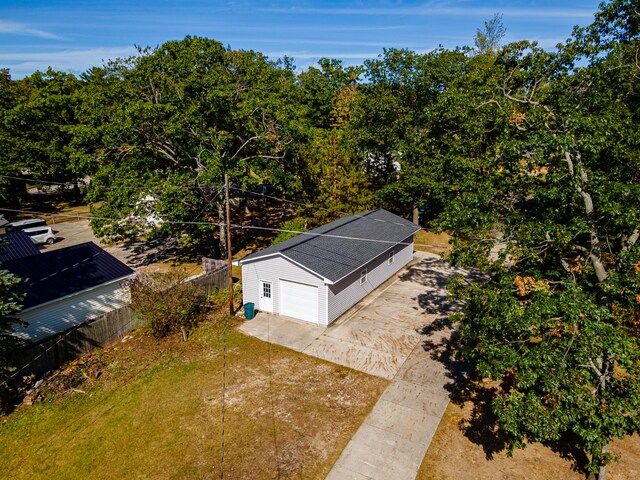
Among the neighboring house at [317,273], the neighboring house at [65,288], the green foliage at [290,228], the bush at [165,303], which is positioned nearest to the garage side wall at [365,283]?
the neighboring house at [317,273]

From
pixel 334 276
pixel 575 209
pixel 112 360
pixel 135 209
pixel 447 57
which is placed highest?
pixel 447 57

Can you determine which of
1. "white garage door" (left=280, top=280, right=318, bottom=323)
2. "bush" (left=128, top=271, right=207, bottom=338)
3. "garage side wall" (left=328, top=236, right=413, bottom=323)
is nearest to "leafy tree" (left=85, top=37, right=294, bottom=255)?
"bush" (left=128, top=271, right=207, bottom=338)

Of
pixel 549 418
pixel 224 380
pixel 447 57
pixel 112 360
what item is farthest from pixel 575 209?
pixel 447 57

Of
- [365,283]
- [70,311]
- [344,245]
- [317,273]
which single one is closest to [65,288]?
[70,311]

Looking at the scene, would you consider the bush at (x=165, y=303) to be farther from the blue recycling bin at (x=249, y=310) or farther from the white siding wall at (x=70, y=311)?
the blue recycling bin at (x=249, y=310)

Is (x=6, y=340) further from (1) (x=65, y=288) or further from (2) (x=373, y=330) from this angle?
(2) (x=373, y=330)

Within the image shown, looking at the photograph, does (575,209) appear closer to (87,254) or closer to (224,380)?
(224,380)

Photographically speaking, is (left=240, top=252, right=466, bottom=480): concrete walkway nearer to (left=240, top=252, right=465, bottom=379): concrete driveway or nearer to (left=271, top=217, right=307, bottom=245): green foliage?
(left=240, top=252, right=465, bottom=379): concrete driveway
